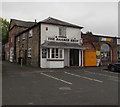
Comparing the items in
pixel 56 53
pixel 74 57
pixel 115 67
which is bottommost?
pixel 115 67

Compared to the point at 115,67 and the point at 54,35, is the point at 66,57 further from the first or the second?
the point at 115,67

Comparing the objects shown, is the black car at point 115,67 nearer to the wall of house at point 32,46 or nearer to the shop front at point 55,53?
the shop front at point 55,53

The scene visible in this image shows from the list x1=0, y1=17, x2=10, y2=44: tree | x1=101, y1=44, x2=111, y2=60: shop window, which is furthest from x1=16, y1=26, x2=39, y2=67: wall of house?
x1=0, y1=17, x2=10, y2=44: tree

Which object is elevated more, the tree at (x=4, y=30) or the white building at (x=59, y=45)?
the tree at (x=4, y=30)

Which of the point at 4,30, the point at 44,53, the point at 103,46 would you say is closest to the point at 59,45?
the point at 44,53

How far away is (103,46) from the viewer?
22469mm

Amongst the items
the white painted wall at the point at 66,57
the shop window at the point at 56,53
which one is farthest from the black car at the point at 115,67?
the shop window at the point at 56,53

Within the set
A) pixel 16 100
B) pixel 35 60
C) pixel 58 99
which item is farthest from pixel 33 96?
pixel 35 60

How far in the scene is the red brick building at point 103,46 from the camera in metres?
21.2

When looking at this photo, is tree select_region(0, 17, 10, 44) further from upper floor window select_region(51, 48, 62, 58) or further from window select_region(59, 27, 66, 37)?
upper floor window select_region(51, 48, 62, 58)

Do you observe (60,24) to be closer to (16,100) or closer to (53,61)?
(53,61)

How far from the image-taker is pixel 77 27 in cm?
2064

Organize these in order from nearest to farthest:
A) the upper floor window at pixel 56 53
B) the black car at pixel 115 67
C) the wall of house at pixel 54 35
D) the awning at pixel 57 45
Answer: the black car at pixel 115 67
the awning at pixel 57 45
the wall of house at pixel 54 35
the upper floor window at pixel 56 53

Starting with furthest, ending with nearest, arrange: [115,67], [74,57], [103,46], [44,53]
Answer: [103,46] < [74,57] < [44,53] < [115,67]
